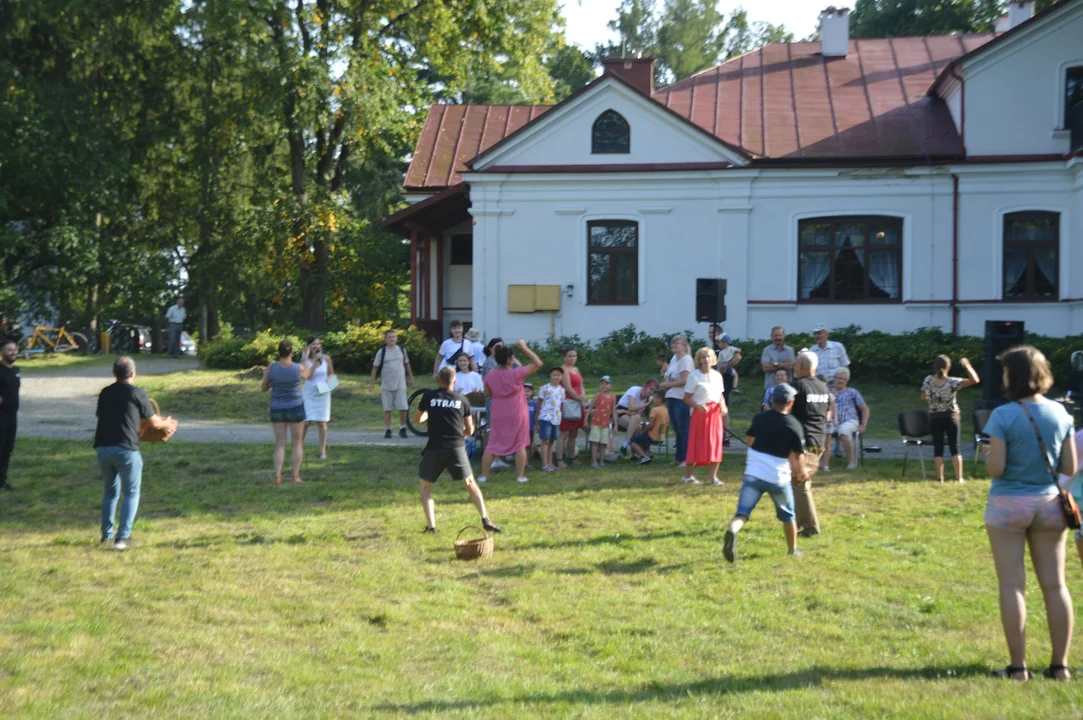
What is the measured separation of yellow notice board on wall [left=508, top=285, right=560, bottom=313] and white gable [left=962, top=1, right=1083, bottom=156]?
384 inches

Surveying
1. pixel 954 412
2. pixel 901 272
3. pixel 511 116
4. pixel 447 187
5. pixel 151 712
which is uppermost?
pixel 511 116

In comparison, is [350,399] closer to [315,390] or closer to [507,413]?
[315,390]

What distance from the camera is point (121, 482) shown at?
10.3m

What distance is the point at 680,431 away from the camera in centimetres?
1519

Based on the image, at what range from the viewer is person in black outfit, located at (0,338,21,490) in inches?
504

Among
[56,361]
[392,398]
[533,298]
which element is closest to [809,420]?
[392,398]

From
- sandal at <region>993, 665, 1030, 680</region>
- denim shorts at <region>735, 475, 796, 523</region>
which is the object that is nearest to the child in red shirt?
denim shorts at <region>735, 475, 796, 523</region>

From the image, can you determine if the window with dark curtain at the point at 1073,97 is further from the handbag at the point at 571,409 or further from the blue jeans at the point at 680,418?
the handbag at the point at 571,409

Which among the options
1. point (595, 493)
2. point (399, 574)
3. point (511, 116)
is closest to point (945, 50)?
point (511, 116)

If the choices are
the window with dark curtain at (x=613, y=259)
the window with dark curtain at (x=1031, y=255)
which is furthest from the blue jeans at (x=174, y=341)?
the window with dark curtain at (x=1031, y=255)

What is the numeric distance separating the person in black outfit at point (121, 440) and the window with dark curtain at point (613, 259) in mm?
16852

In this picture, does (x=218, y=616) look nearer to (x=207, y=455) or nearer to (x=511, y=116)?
(x=207, y=455)

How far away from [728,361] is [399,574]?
29.7 ft

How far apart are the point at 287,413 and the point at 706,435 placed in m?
4.80
